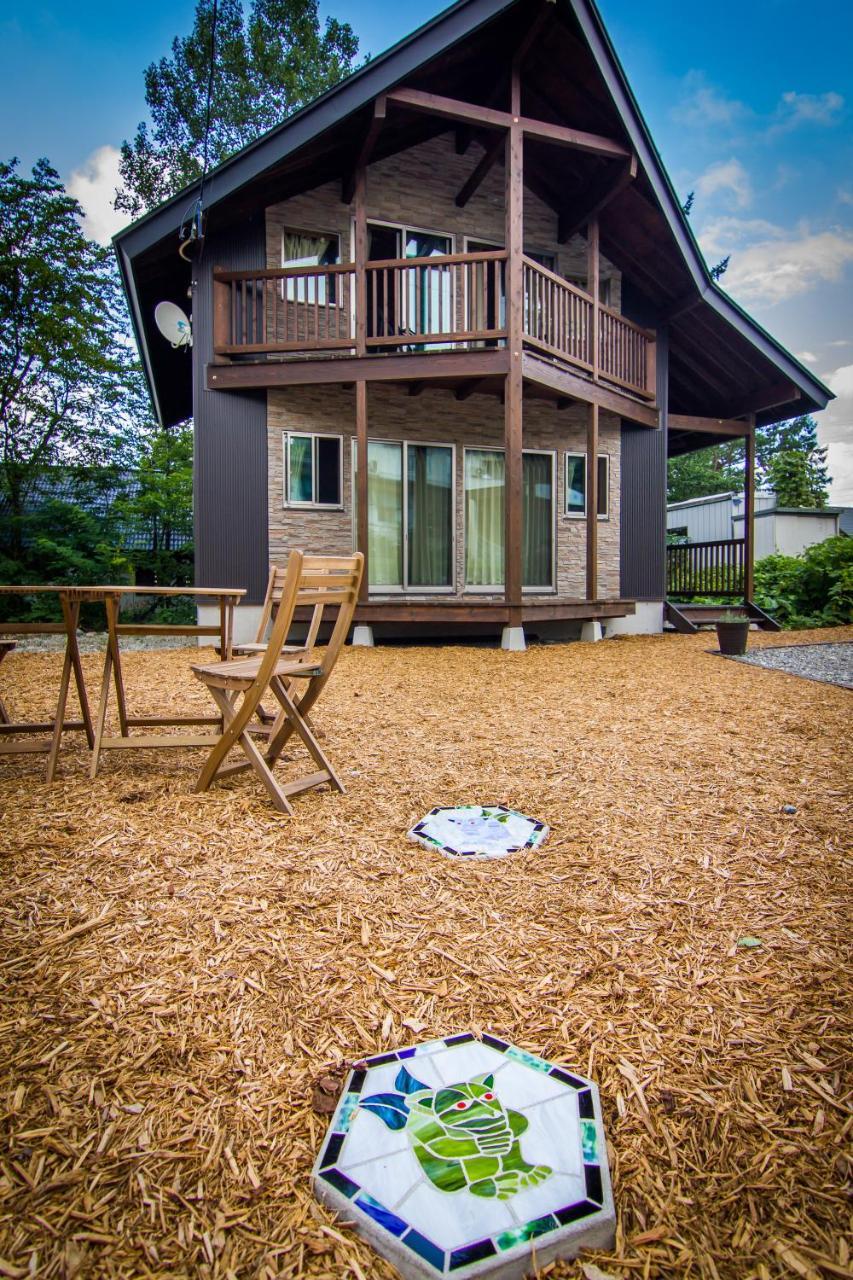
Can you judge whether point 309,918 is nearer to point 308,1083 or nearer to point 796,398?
point 308,1083

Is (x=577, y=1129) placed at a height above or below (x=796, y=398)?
below

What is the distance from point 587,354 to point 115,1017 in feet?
33.3

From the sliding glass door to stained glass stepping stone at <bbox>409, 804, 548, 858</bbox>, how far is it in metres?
7.19

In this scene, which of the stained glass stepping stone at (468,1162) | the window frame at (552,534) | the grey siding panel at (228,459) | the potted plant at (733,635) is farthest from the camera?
the window frame at (552,534)

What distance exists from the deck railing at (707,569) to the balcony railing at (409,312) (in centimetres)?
431

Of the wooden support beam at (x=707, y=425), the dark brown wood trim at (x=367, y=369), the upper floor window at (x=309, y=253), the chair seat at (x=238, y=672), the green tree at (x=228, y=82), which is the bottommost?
the chair seat at (x=238, y=672)

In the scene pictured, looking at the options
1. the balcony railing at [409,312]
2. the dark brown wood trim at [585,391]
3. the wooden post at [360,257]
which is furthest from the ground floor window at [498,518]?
the wooden post at [360,257]

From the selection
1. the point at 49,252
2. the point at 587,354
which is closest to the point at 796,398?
the point at 587,354

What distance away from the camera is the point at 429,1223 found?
3.20 ft

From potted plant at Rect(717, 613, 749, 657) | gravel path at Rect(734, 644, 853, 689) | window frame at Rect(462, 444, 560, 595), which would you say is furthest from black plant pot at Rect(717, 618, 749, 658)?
window frame at Rect(462, 444, 560, 595)

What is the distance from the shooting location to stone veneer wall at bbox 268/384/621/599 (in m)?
9.23

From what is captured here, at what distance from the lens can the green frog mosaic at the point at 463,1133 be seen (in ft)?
3.43

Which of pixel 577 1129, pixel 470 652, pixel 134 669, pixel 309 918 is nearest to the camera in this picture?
pixel 577 1129

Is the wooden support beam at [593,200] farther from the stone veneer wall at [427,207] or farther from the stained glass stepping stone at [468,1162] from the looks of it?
the stained glass stepping stone at [468,1162]
